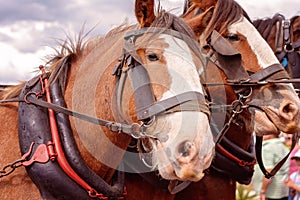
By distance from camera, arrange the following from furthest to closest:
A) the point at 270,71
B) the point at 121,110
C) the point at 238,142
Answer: the point at 238,142 → the point at 270,71 → the point at 121,110

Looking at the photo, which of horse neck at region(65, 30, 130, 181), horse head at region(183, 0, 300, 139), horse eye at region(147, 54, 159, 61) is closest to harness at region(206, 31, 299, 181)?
horse head at region(183, 0, 300, 139)

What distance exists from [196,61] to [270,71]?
1108 mm

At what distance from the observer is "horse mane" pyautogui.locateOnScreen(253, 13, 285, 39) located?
5.38 metres

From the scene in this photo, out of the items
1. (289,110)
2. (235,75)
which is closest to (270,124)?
(289,110)

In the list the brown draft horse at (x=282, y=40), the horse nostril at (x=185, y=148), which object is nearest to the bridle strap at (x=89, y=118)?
the horse nostril at (x=185, y=148)

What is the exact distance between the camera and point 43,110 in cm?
332

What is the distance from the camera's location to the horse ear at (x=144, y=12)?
10.4ft

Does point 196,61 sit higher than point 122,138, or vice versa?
point 196,61

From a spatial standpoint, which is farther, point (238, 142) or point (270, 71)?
point (238, 142)

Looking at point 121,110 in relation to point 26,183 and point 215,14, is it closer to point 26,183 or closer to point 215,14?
point 26,183

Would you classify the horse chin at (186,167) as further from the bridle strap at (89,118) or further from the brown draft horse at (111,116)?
the bridle strap at (89,118)

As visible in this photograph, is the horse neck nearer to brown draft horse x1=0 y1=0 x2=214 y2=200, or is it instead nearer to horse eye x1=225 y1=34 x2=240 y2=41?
brown draft horse x1=0 y1=0 x2=214 y2=200

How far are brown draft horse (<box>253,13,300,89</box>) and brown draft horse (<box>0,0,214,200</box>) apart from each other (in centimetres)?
220

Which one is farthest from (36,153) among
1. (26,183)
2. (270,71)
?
(270,71)
